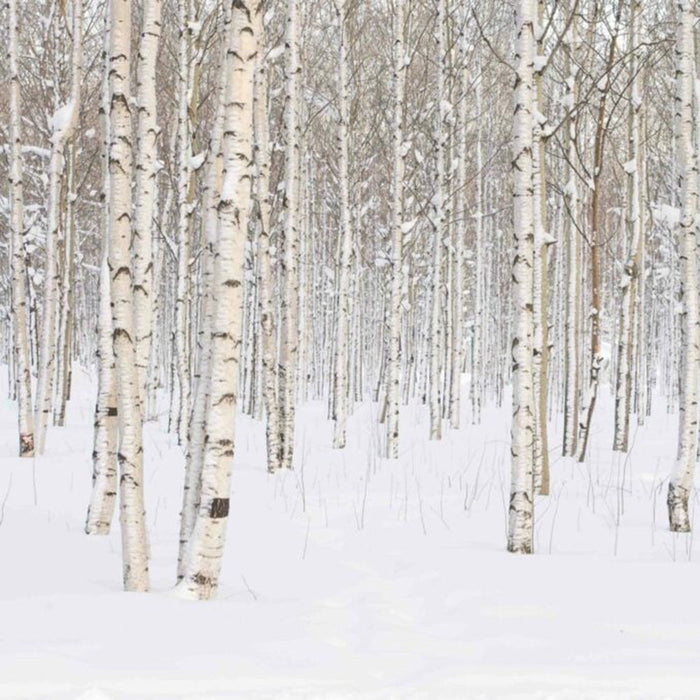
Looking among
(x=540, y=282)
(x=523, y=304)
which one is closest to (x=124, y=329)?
(x=523, y=304)

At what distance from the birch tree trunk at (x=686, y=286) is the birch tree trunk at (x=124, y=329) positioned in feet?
Answer: 12.6

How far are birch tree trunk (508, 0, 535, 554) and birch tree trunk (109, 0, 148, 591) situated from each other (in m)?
2.30

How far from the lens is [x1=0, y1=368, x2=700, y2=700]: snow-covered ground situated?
2.36 metres

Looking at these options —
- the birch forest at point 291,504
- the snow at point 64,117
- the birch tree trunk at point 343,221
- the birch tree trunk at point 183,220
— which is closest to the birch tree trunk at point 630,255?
the birch forest at point 291,504

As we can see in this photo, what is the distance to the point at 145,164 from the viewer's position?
417 centimetres

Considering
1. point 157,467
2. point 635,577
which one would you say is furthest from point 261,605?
point 157,467

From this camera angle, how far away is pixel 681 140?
17.9 feet

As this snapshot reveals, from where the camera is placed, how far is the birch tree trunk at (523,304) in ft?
15.1

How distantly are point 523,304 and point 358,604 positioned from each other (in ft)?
7.04

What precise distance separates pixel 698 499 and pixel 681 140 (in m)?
3.35

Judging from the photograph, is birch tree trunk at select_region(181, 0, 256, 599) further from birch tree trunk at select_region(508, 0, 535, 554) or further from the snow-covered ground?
birch tree trunk at select_region(508, 0, 535, 554)

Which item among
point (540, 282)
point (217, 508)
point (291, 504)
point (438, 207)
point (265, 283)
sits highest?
point (438, 207)

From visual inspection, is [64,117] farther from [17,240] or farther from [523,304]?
[523,304]

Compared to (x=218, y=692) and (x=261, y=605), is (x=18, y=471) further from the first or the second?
(x=218, y=692)
